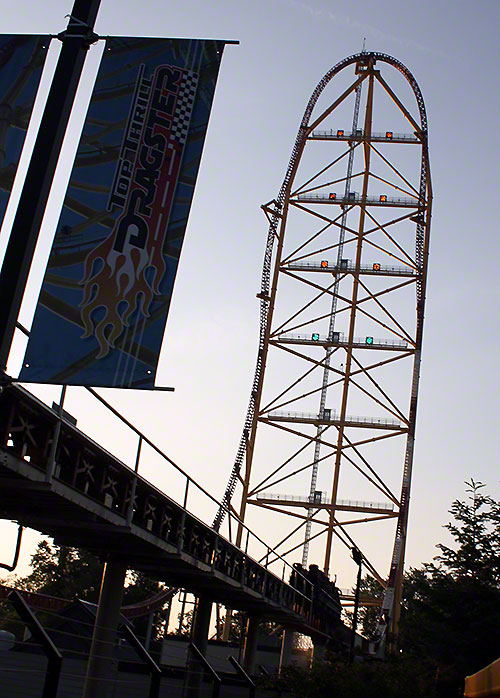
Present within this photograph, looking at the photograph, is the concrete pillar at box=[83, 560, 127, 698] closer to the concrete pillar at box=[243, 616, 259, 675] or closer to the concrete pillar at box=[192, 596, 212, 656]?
the concrete pillar at box=[192, 596, 212, 656]

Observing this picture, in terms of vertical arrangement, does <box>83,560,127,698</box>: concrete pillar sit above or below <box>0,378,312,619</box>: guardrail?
below

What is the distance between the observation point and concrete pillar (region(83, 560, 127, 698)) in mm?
14031

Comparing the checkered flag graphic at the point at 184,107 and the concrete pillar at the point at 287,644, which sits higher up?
the checkered flag graphic at the point at 184,107

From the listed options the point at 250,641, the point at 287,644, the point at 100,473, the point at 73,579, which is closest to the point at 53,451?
the point at 100,473

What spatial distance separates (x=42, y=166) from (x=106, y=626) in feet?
32.6

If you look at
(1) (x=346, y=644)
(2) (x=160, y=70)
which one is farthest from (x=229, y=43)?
(1) (x=346, y=644)

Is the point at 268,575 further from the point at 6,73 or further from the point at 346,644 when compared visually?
the point at 6,73

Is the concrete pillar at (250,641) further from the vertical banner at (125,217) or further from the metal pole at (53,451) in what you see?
the vertical banner at (125,217)

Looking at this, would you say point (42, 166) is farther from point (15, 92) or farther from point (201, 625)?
point (201, 625)

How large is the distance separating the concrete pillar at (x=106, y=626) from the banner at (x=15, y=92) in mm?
8171

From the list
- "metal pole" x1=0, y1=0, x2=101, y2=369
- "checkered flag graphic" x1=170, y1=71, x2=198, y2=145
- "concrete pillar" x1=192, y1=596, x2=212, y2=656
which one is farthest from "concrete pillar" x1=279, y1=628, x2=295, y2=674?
"metal pole" x1=0, y1=0, x2=101, y2=369

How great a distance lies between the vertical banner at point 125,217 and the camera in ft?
25.6

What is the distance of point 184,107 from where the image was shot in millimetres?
8969

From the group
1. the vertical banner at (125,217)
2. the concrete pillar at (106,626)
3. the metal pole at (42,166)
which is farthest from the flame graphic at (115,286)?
the concrete pillar at (106,626)
